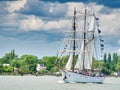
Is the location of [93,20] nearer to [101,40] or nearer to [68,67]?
[101,40]

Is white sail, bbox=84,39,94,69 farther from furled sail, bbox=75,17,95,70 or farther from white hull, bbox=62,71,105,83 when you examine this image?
white hull, bbox=62,71,105,83

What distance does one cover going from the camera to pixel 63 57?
16888cm

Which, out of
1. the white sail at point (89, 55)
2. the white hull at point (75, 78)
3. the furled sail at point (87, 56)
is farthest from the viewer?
the furled sail at point (87, 56)

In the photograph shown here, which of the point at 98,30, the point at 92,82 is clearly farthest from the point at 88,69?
the point at 98,30

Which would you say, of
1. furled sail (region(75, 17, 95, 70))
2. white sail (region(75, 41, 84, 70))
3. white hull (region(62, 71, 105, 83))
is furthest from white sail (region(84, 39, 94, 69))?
white hull (region(62, 71, 105, 83))

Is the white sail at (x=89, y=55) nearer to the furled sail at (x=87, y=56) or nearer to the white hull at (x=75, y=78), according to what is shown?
the furled sail at (x=87, y=56)

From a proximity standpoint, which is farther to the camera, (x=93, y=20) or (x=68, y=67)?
(x=93, y=20)

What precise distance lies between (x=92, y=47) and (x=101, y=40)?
8.03 metres

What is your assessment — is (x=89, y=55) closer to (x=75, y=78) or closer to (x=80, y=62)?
(x=80, y=62)

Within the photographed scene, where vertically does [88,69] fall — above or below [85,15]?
below

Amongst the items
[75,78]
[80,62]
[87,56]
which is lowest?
[75,78]

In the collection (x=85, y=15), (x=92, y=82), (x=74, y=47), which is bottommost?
(x=92, y=82)

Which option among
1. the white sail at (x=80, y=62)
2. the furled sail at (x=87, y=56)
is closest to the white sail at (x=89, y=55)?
the furled sail at (x=87, y=56)

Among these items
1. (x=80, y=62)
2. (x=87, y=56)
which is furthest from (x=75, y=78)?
(x=87, y=56)
